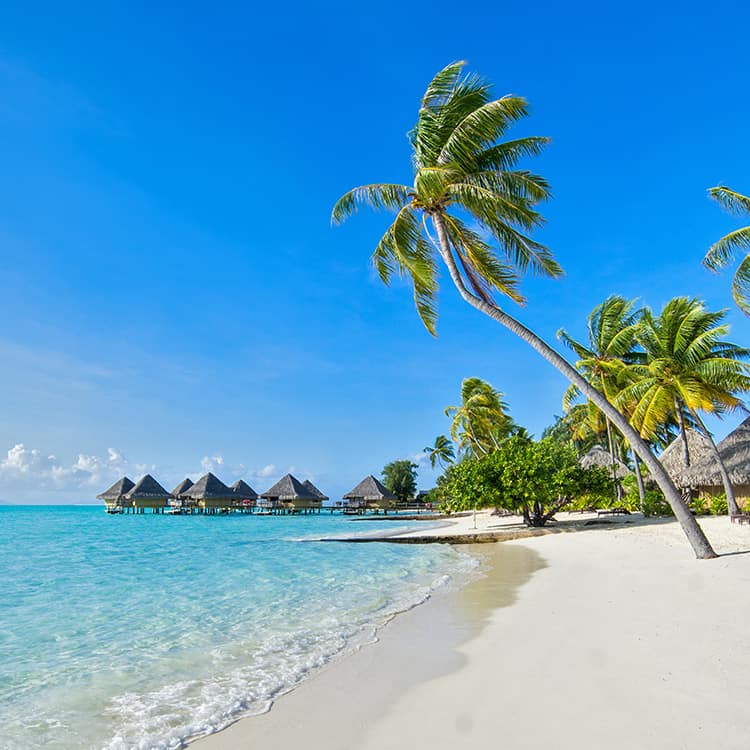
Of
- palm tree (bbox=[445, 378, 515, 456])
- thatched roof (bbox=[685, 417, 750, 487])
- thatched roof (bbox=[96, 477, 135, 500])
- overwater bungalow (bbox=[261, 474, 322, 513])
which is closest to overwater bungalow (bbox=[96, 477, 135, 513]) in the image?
thatched roof (bbox=[96, 477, 135, 500])

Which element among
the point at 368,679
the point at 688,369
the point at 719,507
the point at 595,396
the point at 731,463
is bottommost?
the point at 368,679

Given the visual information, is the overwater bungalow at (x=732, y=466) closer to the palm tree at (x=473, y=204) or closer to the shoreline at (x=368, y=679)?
the palm tree at (x=473, y=204)

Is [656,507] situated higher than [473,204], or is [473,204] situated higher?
[473,204]

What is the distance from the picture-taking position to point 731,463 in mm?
20797

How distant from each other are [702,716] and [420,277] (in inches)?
372

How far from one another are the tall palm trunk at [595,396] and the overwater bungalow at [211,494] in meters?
49.6

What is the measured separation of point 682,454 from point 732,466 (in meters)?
2.56

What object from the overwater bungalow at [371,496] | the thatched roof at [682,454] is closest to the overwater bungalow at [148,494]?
the overwater bungalow at [371,496]

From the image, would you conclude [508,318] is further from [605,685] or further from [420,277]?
[605,685]

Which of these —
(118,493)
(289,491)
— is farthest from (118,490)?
(289,491)

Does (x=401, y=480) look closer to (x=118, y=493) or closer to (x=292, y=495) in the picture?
(x=292, y=495)

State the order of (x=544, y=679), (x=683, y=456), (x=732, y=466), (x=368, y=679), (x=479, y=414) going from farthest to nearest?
(x=479, y=414), (x=683, y=456), (x=732, y=466), (x=368, y=679), (x=544, y=679)

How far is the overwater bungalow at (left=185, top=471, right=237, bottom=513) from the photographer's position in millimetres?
54500

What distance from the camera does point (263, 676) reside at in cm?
448
